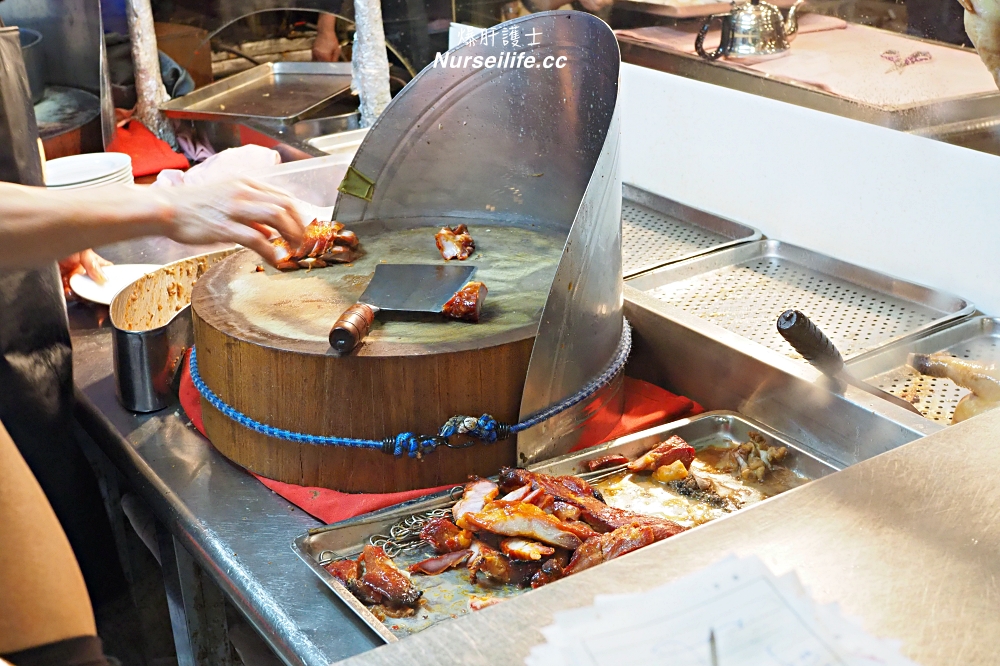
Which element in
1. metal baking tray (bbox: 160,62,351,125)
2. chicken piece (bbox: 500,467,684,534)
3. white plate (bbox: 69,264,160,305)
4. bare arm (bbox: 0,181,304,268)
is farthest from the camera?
metal baking tray (bbox: 160,62,351,125)

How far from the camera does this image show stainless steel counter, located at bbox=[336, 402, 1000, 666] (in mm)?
736

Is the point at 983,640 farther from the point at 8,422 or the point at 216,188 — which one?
the point at 8,422

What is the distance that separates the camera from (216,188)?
4.56 feet

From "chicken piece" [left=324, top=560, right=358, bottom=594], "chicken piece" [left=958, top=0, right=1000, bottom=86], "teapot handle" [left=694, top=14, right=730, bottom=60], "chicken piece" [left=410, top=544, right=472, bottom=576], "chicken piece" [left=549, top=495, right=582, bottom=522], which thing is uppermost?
"chicken piece" [left=958, top=0, right=1000, bottom=86]

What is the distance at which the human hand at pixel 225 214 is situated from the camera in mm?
1354

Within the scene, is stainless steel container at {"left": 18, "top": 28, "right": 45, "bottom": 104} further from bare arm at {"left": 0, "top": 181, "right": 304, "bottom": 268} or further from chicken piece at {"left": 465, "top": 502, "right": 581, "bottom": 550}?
chicken piece at {"left": 465, "top": 502, "right": 581, "bottom": 550}

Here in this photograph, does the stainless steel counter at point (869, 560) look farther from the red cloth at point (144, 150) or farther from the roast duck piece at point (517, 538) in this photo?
the red cloth at point (144, 150)

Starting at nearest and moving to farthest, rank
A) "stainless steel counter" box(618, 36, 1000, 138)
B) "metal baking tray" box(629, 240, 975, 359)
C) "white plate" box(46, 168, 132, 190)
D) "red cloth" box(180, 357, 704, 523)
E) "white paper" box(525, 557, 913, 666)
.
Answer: "white paper" box(525, 557, 913, 666)
"red cloth" box(180, 357, 704, 523)
"metal baking tray" box(629, 240, 975, 359)
"stainless steel counter" box(618, 36, 1000, 138)
"white plate" box(46, 168, 132, 190)

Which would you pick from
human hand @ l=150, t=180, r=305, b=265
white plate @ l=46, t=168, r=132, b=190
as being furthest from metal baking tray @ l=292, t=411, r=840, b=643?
white plate @ l=46, t=168, r=132, b=190

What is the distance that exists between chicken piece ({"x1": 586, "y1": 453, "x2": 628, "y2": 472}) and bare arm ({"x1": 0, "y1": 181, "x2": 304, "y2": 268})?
596 millimetres

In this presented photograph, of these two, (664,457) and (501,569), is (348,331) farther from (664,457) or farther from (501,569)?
(664,457)

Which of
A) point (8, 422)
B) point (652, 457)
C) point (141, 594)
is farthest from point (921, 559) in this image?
point (141, 594)

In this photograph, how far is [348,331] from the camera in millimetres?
1391

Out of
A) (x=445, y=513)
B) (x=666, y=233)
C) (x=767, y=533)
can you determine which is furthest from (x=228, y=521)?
(x=666, y=233)
